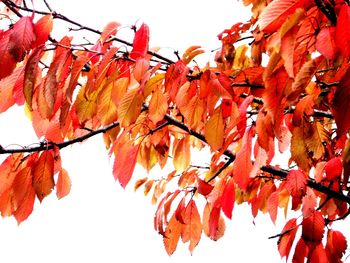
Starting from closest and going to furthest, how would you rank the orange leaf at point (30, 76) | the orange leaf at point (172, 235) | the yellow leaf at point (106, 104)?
1. the orange leaf at point (30, 76)
2. the yellow leaf at point (106, 104)
3. the orange leaf at point (172, 235)

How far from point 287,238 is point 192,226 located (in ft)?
1.19

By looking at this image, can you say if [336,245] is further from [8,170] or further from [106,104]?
[8,170]

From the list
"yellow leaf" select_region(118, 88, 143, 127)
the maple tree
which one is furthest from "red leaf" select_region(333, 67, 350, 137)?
"yellow leaf" select_region(118, 88, 143, 127)

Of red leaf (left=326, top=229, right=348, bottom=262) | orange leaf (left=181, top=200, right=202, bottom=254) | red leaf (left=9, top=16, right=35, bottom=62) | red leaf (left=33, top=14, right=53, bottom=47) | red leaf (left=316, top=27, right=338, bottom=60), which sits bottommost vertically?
red leaf (left=326, top=229, right=348, bottom=262)

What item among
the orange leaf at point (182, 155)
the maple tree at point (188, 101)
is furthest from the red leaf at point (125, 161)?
the orange leaf at point (182, 155)

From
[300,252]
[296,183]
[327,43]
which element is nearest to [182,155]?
[296,183]

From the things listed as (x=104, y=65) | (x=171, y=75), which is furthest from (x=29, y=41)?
(x=171, y=75)

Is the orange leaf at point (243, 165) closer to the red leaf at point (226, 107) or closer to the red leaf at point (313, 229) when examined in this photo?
the red leaf at point (226, 107)

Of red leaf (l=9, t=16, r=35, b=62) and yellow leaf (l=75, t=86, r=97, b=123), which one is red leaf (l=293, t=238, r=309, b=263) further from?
red leaf (l=9, t=16, r=35, b=62)

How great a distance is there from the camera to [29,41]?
1052mm

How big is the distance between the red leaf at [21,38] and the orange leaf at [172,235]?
875 millimetres

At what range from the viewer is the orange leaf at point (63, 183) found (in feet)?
4.90

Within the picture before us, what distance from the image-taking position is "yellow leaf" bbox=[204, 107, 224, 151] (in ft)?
3.56

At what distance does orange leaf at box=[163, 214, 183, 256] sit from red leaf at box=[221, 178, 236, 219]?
241 mm
